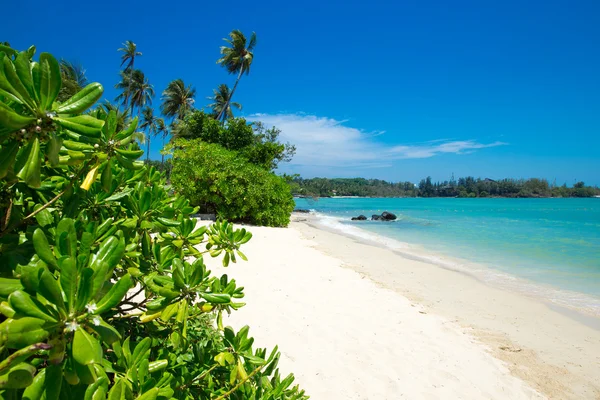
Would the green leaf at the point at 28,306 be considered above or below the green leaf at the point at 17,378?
above

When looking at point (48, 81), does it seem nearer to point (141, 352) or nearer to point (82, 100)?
point (82, 100)

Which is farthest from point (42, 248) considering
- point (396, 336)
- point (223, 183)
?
point (223, 183)

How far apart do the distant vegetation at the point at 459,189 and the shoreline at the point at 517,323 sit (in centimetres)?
8743

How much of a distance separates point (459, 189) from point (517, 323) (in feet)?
447

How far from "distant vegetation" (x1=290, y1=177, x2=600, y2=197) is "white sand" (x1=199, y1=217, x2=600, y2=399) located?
89.0 metres

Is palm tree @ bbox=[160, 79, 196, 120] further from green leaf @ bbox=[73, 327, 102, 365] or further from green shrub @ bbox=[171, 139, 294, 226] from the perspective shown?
green leaf @ bbox=[73, 327, 102, 365]

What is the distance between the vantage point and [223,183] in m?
13.7

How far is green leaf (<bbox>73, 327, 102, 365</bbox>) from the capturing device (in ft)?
1.83

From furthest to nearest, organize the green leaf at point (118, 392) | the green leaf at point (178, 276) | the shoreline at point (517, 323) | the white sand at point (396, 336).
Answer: the shoreline at point (517, 323) < the white sand at point (396, 336) < the green leaf at point (178, 276) < the green leaf at point (118, 392)

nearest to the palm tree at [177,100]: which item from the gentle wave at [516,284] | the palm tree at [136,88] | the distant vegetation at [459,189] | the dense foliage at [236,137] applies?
the palm tree at [136,88]

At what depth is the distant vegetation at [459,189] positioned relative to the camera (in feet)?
371

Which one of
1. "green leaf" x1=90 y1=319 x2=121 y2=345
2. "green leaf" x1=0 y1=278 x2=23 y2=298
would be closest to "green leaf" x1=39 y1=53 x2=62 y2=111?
"green leaf" x1=0 y1=278 x2=23 y2=298

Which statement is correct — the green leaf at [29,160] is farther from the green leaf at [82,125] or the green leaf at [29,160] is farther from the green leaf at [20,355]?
the green leaf at [20,355]

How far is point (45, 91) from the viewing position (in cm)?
67
